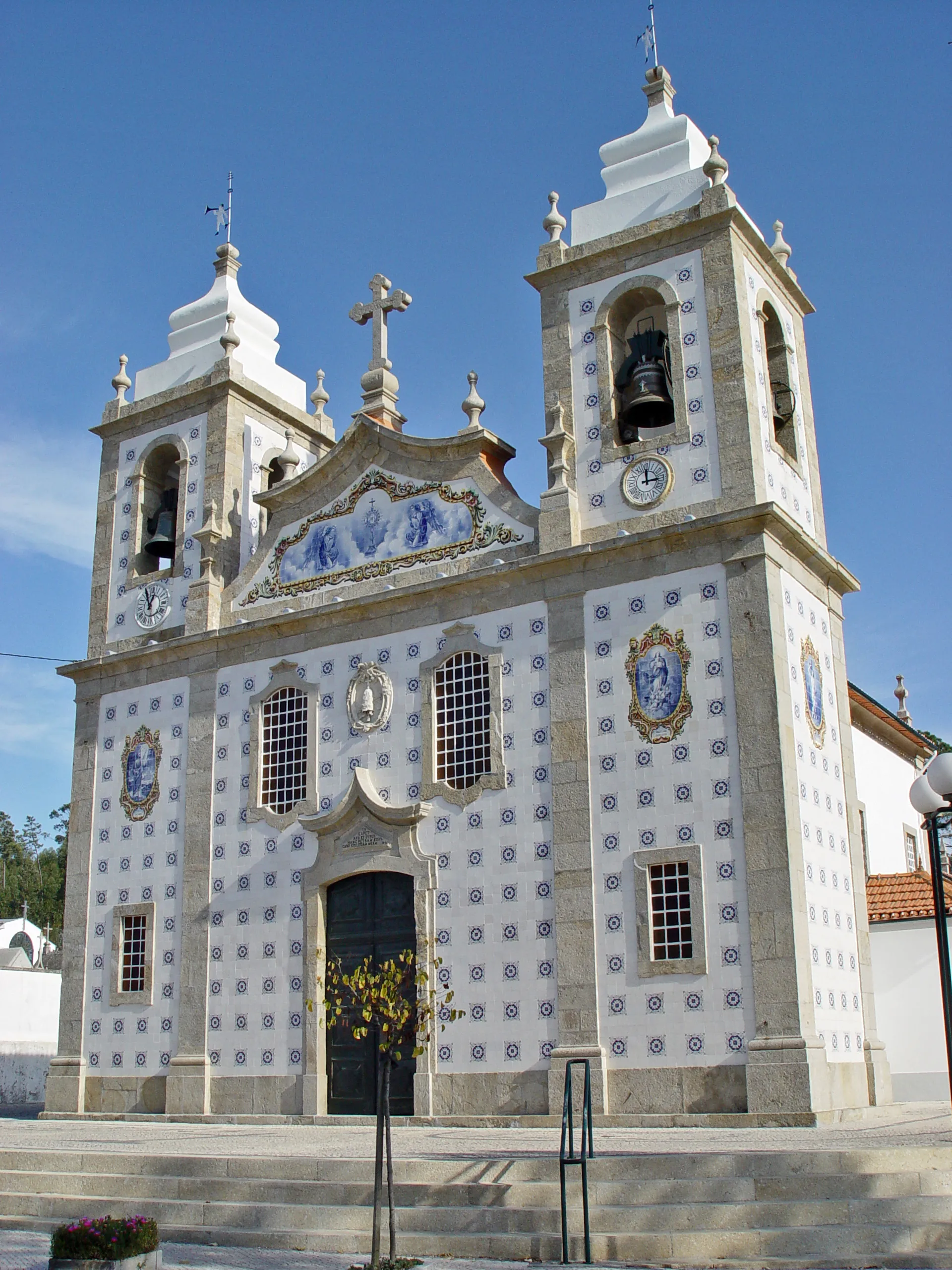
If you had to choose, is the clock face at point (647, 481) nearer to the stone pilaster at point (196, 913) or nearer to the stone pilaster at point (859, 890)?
the stone pilaster at point (859, 890)

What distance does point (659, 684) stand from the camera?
50.5 ft

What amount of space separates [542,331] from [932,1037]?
33.0 feet

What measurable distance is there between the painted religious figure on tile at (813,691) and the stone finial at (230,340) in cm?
992

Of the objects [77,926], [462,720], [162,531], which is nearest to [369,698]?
[462,720]

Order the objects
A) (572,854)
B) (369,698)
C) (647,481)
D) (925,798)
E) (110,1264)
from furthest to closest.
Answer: (369,698) → (647,481) → (572,854) → (925,798) → (110,1264)

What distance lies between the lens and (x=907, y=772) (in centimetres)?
2570

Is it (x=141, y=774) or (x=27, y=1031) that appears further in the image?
(x=27, y=1031)

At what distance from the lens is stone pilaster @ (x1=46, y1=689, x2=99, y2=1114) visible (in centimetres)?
1878

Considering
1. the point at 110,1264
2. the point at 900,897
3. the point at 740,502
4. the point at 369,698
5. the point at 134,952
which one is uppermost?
the point at 740,502

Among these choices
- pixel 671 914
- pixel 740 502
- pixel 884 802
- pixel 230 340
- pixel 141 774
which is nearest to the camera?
pixel 671 914

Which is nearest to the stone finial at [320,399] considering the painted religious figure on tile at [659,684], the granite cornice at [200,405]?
the granite cornice at [200,405]

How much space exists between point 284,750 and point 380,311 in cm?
645

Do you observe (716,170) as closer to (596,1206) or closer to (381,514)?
(381,514)

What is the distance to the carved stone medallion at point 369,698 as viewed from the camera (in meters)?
17.3
